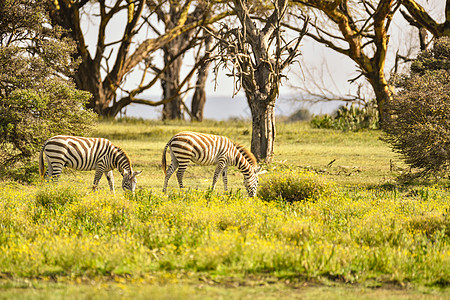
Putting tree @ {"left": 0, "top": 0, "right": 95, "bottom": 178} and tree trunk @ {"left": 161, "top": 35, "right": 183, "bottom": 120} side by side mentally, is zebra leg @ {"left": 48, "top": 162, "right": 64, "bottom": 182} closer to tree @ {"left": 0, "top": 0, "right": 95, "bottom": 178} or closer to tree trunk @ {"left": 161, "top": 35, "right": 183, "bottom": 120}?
tree @ {"left": 0, "top": 0, "right": 95, "bottom": 178}

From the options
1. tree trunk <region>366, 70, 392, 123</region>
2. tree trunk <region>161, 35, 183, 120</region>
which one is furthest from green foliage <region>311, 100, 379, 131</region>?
tree trunk <region>161, 35, 183, 120</region>

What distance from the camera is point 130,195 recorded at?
1387 centimetres

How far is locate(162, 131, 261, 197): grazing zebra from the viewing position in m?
15.3

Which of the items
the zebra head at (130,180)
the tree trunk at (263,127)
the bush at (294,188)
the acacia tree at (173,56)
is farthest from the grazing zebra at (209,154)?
the acacia tree at (173,56)

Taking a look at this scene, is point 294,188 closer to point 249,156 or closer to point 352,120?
point 249,156

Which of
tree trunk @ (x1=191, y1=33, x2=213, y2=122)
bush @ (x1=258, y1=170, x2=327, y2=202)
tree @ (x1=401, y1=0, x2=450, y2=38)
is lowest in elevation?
bush @ (x1=258, y1=170, x2=327, y2=202)

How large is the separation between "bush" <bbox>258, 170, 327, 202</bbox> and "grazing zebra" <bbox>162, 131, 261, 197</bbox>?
0.50 m

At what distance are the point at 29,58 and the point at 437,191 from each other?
1331cm

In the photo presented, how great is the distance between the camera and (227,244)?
916 cm

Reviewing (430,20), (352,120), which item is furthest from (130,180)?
(430,20)

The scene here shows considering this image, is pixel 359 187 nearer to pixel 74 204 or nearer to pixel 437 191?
pixel 437 191

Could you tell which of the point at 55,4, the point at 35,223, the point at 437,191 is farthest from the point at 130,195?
the point at 55,4

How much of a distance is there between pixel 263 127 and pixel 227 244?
14044 mm

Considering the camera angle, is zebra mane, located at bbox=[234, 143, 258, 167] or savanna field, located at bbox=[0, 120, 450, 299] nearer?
savanna field, located at bbox=[0, 120, 450, 299]
